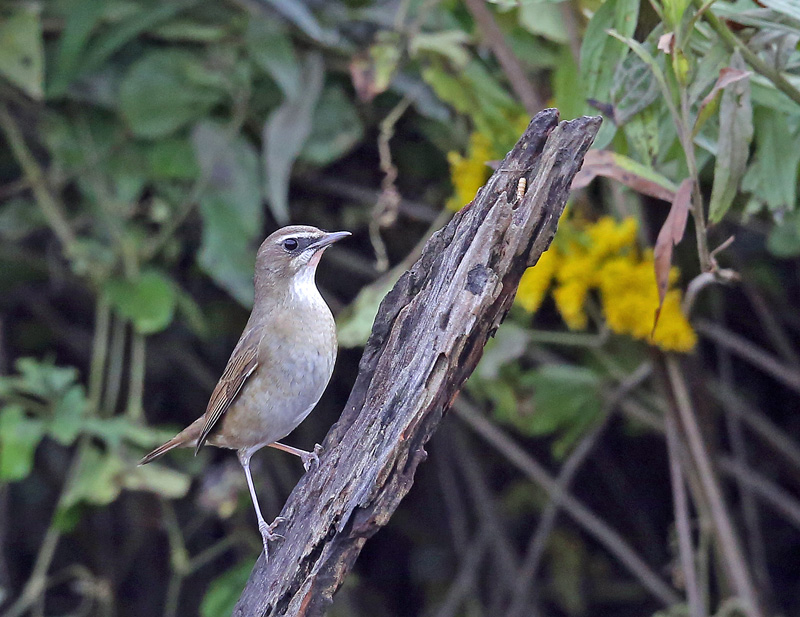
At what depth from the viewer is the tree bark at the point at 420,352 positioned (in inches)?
82.6

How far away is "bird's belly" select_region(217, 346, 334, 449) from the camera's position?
294cm

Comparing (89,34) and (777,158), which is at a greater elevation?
(777,158)

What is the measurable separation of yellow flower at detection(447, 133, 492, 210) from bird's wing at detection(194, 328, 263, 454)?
1167 millimetres

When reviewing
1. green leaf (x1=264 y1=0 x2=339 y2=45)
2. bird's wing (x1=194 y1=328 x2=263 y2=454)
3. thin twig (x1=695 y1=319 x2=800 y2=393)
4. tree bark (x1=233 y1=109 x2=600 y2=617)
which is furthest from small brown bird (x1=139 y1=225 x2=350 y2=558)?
thin twig (x1=695 y1=319 x2=800 y2=393)

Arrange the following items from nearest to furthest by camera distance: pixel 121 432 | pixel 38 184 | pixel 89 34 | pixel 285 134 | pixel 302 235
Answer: pixel 302 235
pixel 121 432
pixel 285 134
pixel 89 34
pixel 38 184

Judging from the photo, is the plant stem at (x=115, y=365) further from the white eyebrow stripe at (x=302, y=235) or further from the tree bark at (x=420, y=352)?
the tree bark at (x=420, y=352)

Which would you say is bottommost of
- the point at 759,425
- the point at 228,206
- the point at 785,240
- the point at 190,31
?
the point at 759,425

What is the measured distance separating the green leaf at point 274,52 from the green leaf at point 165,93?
238mm

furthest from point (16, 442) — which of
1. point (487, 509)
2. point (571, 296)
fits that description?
point (487, 509)

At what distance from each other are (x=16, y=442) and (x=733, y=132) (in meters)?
3.03

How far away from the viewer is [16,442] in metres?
3.96

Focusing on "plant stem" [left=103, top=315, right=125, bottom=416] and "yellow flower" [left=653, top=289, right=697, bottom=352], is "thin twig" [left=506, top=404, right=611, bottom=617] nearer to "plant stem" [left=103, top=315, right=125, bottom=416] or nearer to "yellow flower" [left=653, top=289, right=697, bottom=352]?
"yellow flower" [left=653, top=289, right=697, bottom=352]

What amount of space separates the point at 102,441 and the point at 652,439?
10.0 ft

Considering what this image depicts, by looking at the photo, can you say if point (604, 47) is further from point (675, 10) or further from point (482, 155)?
point (482, 155)
